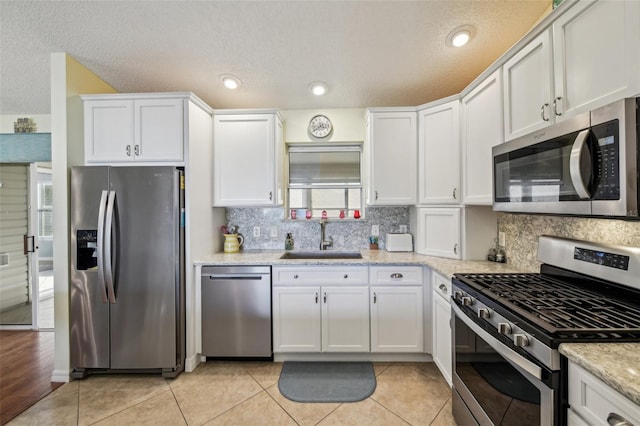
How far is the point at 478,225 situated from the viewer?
2316mm

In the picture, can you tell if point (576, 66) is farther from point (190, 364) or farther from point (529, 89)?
point (190, 364)

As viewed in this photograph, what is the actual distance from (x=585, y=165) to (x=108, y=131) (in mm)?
3235

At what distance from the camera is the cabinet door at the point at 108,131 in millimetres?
2299

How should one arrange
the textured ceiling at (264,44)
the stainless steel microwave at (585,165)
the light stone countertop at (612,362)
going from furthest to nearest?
the textured ceiling at (264,44), the stainless steel microwave at (585,165), the light stone countertop at (612,362)

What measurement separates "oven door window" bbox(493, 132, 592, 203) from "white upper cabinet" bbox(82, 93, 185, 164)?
2.48 metres

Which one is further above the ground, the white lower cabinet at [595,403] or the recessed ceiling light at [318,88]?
the recessed ceiling light at [318,88]

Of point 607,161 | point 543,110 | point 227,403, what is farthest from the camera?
point 227,403

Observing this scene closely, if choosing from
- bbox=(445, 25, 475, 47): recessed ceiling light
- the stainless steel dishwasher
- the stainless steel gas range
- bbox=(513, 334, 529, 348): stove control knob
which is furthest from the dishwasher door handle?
bbox=(445, 25, 475, 47): recessed ceiling light

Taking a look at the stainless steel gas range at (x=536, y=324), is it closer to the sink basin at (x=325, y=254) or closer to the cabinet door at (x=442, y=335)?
the cabinet door at (x=442, y=335)

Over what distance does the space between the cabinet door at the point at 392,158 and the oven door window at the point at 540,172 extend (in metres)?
0.97

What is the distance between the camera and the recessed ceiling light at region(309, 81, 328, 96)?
2637 mm

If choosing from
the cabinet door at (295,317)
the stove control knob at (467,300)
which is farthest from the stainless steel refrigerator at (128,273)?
the stove control knob at (467,300)

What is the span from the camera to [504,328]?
3.82 ft

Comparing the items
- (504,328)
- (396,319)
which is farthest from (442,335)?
(504,328)
